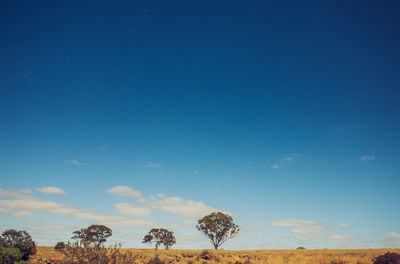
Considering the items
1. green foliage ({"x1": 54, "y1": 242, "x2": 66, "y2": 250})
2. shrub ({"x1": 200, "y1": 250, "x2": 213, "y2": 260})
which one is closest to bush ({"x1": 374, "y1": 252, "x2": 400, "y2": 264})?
shrub ({"x1": 200, "y1": 250, "x2": 213, "y2": 260})

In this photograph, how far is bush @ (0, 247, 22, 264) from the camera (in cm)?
2875

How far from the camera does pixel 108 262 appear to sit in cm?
1908

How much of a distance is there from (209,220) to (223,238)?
219 inches

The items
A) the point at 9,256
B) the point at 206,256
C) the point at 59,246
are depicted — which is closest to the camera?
the point at 206,256

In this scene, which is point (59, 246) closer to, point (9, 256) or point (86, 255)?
point (9, 256)

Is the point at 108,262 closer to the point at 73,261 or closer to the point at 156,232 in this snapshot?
the point at 73,261

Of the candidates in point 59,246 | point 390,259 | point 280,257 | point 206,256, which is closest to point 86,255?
point 206,256

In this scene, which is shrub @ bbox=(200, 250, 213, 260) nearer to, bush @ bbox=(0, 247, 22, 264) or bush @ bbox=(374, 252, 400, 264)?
bush @ bbox=(374, 252, 400, 264)

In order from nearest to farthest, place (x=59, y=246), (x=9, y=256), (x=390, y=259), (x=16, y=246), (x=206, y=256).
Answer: (x=390, y=259), (x=206, y=256), (x=9, y=256), (x=16, y=246), (x=59, y=246)

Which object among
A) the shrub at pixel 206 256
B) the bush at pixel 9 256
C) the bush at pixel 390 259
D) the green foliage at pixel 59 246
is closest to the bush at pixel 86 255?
the shrub at pixel 206 256

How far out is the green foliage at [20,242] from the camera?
116 feet

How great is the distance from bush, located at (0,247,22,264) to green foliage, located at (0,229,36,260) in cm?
282

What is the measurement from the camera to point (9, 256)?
30.3m

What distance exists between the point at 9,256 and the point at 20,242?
271 inches
